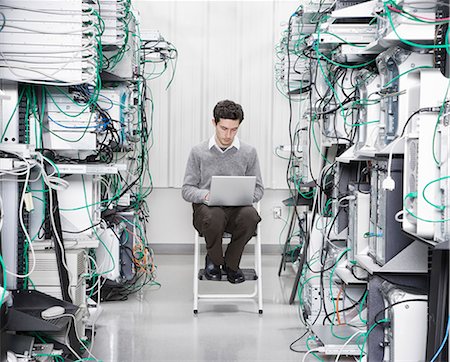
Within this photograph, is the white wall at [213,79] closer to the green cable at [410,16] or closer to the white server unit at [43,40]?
the white server unit at [43,40]

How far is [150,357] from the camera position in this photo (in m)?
2.84

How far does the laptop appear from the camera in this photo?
11.8ft

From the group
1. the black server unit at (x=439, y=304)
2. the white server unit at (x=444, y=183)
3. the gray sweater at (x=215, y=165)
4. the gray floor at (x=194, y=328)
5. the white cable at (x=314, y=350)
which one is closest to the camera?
the white server unit at (x=444, y=183)

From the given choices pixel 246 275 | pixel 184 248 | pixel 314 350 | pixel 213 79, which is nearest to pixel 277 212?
pixel 184 248

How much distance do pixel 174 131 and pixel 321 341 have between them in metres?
3.11

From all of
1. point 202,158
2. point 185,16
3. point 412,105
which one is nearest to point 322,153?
point 202,158

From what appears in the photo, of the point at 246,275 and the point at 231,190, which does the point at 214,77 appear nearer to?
the point at 231,190

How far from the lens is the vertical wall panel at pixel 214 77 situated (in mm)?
5539

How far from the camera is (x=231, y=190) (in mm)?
3662

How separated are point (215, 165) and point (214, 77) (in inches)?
71.5

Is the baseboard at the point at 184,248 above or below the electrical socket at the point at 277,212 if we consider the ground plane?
below

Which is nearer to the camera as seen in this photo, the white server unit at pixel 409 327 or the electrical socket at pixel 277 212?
the white server unit at pixel 409 327

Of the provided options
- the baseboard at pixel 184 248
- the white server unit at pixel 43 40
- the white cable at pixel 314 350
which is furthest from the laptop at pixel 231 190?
the baseboard at pixel 184 248

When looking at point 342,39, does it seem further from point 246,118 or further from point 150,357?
point 246,118
